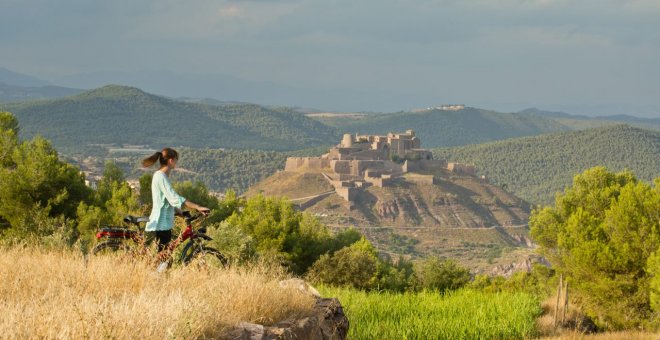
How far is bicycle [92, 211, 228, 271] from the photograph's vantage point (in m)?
7.49

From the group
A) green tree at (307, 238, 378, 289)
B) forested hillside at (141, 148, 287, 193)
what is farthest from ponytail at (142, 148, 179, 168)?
forested hillside at (141, 148, 287, 193)

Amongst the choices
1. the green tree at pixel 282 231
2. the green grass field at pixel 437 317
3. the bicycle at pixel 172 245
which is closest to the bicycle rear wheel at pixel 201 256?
the bicycle at pixel 172 245

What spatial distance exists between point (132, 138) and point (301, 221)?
5684 inches

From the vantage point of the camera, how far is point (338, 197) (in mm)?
100375

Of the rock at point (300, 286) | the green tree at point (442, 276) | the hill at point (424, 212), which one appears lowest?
the hill at point (424, 212)

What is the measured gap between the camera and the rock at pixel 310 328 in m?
5.73

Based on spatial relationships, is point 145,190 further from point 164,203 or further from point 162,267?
point 162,267

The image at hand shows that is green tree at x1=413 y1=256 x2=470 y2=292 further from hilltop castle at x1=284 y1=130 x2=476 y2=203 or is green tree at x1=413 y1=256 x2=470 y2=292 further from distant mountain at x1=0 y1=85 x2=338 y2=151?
distant mountain at x1=0 y1=85 x2=338 y2=151

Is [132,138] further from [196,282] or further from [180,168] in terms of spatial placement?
[196,282]

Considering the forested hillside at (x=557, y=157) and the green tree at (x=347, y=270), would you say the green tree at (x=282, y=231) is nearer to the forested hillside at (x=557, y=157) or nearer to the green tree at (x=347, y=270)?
the green tree at (x=347, y=270)

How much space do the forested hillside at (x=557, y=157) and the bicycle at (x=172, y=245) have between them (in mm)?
124583

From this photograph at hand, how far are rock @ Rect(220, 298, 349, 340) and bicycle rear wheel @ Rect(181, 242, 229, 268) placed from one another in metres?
1.19

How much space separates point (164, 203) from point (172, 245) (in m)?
0.49

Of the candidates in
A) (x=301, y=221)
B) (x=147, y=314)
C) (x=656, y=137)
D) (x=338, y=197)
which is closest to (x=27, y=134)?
(x=338, y=197)
